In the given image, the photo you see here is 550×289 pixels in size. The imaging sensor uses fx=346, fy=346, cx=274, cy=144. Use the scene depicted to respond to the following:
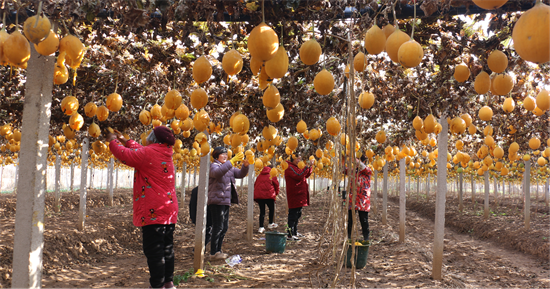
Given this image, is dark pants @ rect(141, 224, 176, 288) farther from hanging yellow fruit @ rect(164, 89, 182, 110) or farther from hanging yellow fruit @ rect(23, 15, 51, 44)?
hanging yellow fruit @ rect(23, 15, 51, 44)

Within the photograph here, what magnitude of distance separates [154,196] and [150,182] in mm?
159

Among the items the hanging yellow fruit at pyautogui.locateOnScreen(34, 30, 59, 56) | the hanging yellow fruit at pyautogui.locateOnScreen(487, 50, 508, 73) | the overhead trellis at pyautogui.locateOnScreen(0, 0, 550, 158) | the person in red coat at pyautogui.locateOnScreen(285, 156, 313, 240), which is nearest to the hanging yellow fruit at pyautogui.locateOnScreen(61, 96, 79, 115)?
the overhead trellis at pyautogui.locateOnScreen(0, 0, 550, 158)

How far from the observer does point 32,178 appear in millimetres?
2607

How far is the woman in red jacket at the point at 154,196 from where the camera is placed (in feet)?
11.7

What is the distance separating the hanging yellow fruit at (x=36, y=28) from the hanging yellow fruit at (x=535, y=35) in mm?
2291

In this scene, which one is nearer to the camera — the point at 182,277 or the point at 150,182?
the point at 150,182

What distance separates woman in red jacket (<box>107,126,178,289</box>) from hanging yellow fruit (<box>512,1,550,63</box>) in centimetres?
329

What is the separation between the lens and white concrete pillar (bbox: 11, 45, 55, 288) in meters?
2.53

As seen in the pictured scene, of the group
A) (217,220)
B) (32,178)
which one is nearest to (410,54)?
(32,178)

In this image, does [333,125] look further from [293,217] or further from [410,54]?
[293,217]

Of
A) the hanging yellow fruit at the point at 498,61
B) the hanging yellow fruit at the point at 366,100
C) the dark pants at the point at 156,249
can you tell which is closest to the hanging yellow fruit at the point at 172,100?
the dark pants at the point at 156,249

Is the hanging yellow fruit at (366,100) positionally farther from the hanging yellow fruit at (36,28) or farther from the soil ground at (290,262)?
the hanging yellow fruit at (36,28)

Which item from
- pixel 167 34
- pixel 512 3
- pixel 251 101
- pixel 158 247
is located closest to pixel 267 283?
pixel 158 247

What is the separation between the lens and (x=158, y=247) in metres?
3.63
